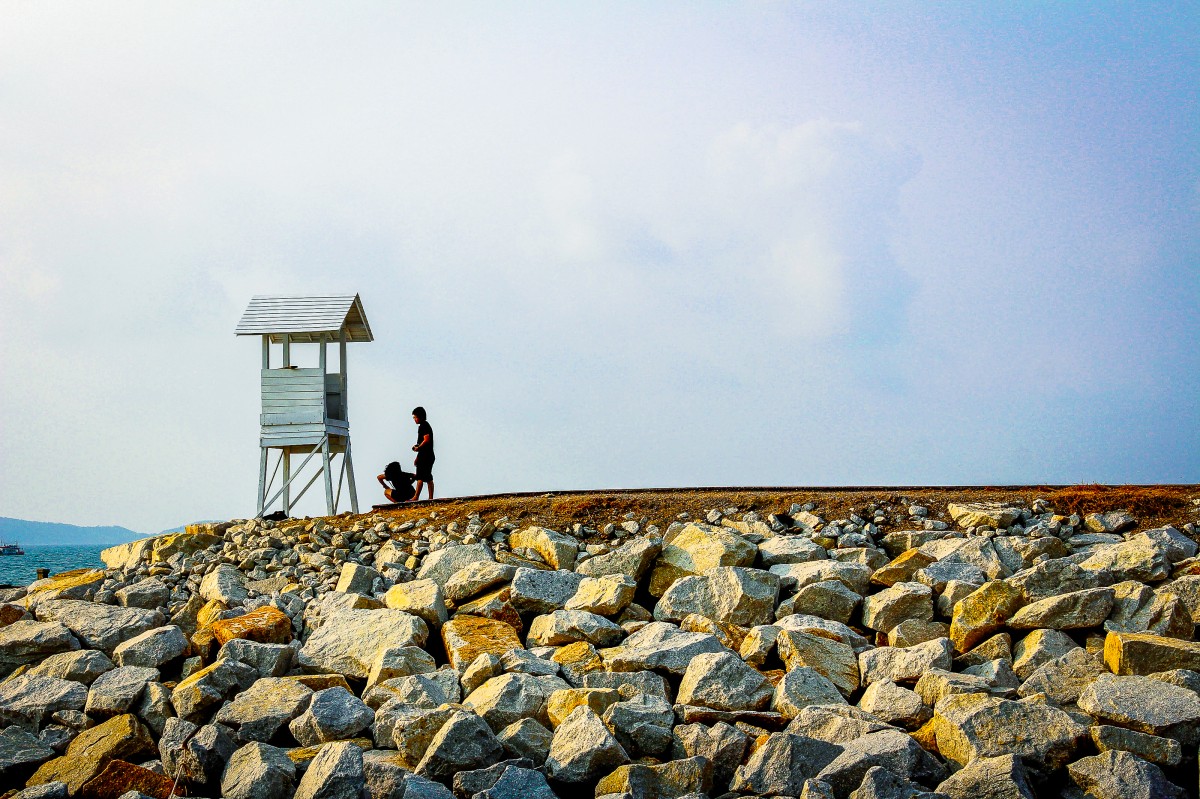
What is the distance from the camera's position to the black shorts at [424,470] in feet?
51.6

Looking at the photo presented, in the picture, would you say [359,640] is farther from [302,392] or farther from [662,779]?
[302,392]

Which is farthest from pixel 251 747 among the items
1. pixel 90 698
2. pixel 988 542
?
pixel 988 542

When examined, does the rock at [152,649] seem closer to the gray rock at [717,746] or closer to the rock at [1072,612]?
the gray rock at [717,746]

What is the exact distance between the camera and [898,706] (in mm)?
7027

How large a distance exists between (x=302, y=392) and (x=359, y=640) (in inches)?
339

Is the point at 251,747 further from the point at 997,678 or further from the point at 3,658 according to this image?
the point at 997,678

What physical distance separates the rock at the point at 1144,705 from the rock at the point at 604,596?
156 inches

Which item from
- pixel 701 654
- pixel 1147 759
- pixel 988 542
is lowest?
pixel 1147 759

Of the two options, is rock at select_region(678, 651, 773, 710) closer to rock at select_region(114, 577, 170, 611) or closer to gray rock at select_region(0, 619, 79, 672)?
gray rock at select_region(0, 619, 79, 672)

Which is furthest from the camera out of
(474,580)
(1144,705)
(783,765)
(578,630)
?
(474,580)

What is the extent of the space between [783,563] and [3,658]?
26.4 ft

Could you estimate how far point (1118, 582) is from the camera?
8867mm

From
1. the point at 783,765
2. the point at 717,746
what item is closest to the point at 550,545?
the point at 717,746

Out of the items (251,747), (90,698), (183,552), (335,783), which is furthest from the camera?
(183,552)
